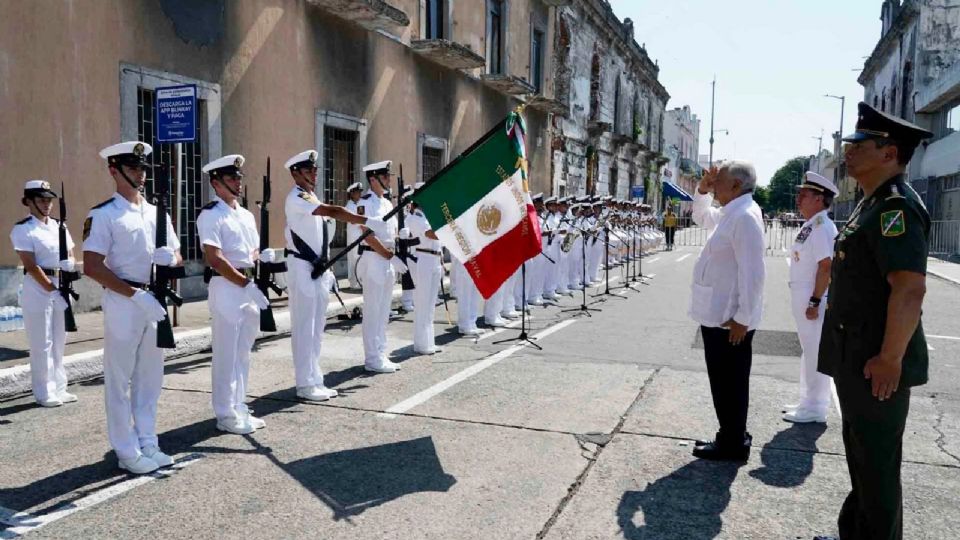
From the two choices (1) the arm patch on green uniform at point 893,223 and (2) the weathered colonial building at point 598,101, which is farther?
(2) the weathered colonial building at point 598,101

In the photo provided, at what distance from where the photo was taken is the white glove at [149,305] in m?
4.37

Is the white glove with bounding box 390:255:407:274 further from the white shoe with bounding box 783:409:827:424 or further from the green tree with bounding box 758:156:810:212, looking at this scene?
the green tree with bounding box 758:156:810:212

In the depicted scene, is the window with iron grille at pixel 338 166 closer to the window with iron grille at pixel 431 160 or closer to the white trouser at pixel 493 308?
the window with iron grille at pixel 431 160

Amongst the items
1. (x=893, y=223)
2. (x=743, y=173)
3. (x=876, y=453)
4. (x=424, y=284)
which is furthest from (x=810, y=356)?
(x=424, y=284)

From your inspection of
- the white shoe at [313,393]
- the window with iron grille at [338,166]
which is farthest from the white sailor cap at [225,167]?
the window with iron grille at [338,166]

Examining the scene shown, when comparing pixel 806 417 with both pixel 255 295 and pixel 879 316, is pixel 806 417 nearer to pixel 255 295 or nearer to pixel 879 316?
pixel 879 316

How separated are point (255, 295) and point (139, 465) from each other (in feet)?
4.64

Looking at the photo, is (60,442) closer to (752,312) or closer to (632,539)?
(632,539)

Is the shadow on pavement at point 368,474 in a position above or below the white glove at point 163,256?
below

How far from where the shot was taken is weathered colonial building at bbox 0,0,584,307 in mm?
8945

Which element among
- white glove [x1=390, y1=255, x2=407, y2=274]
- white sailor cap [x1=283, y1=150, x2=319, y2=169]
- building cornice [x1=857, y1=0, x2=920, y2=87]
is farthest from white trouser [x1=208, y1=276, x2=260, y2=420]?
building cornice [x1=857, y1=0, x2=920, y2=87]

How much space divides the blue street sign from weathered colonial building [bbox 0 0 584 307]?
85 centimetres

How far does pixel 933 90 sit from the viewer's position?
32750 millimetres

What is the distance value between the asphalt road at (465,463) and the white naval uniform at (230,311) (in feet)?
0.97
